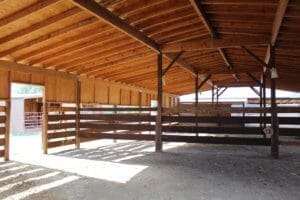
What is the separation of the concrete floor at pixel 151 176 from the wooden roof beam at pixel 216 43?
105 inches

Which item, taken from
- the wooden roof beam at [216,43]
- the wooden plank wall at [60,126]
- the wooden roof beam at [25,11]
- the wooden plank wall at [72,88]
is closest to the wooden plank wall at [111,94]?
the wooden plank wall at [72,88]

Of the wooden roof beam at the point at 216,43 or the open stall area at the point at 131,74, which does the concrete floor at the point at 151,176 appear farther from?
the wooden roof beam at the point at 216,43

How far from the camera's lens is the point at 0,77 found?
7641 mm

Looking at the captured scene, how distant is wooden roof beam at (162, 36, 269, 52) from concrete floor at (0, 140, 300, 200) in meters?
2.68

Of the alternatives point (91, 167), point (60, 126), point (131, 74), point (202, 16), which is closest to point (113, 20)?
point (202, 16)

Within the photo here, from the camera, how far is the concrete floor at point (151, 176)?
4.73m

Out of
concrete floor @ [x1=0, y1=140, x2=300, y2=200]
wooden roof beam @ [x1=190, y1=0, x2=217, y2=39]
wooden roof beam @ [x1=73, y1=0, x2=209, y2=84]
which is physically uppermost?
wooden roof beam @ [x1=190, y1=0, x2=217, y2=39]

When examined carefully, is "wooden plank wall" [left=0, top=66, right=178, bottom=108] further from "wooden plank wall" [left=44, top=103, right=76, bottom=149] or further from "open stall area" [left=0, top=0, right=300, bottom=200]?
"wooden plank wall" [left=44, top=103, right=76, bottom=149]

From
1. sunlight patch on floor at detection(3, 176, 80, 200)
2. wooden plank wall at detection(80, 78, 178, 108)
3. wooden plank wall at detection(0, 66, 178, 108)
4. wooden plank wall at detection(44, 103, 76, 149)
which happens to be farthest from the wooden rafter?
wooden plank wall at detection(80, 78, 178, 108)

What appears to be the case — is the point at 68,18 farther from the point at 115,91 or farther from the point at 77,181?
the point at 115,91

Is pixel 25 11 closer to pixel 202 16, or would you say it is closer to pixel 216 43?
pixel 202 16

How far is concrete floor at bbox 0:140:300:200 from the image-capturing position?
15.5ft

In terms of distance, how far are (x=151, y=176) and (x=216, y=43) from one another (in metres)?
4.29

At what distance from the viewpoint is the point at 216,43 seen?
8.88 metres
